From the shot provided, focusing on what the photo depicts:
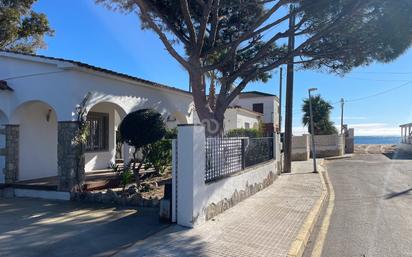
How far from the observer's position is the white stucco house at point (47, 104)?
10.5m

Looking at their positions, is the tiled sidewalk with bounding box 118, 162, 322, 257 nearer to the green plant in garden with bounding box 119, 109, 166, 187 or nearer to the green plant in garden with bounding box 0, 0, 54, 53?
the green plant in garden with bounding box 119, 109, 166, 187

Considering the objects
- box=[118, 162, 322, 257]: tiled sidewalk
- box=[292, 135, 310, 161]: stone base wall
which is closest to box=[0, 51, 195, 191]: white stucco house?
box=[118, 162, 322, 257]: tiled sidewalk

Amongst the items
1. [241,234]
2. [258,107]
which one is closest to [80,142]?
[241,234]

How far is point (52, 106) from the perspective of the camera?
10.7m

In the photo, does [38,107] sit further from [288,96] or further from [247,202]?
→ [288,96]

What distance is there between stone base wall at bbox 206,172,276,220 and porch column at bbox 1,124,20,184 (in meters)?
6.67

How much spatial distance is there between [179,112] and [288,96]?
5.61m

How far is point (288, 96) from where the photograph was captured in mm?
18828

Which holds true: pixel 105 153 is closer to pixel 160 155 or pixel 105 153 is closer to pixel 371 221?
pixel 160 155

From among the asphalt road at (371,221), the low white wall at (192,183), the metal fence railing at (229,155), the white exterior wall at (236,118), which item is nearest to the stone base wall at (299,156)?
the white exterior wall at (236,118)

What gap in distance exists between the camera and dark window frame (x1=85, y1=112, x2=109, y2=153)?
1428 centimetres

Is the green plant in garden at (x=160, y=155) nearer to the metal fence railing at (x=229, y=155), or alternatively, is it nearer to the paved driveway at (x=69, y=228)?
the metal fence railing at (x=229, y=155)

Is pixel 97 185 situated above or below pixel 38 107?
below

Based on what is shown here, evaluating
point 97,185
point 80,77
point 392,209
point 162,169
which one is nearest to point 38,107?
point 80,77
